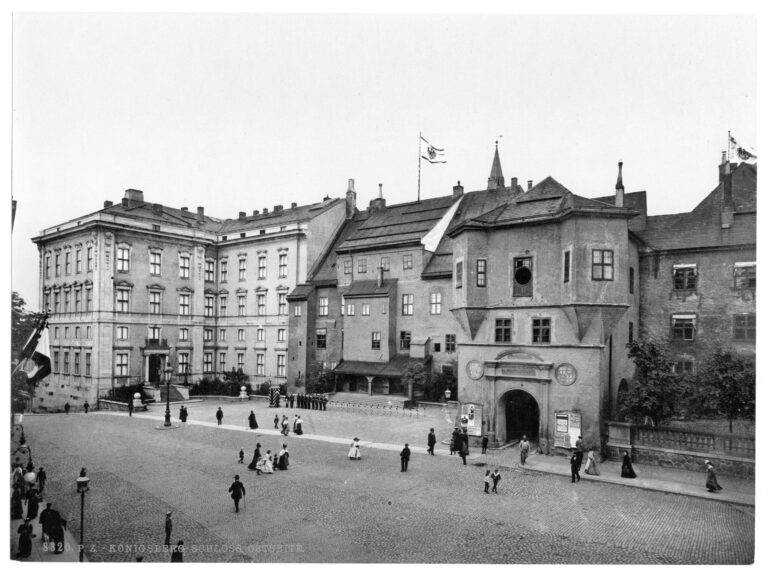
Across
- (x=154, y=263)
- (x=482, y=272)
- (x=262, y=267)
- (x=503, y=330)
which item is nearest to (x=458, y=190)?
(x=262, y=267)

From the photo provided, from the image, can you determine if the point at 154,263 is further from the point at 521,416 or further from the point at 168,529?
the point at 168,529

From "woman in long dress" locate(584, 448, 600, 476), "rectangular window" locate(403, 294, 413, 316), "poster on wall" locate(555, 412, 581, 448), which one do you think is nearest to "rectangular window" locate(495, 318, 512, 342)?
"poster on wall" locate(555, 412, 581, 448)

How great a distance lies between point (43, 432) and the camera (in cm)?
2902

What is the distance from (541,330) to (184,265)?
37087 mm

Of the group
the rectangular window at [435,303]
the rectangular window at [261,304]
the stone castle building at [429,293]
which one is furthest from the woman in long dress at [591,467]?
the rectangular window at [261,304]

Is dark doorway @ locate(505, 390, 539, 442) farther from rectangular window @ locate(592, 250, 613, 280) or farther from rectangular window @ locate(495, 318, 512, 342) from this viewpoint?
rectangular window @ locate(592, 250, 613, 280)

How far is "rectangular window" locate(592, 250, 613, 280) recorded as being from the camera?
23.4m

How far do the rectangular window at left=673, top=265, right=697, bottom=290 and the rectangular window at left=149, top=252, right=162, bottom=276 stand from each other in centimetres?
4123

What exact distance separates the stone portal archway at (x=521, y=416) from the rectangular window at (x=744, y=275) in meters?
12.5

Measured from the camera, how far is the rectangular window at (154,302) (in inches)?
1855

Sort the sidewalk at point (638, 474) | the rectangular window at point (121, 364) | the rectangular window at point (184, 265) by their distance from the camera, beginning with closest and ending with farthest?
the sidewalk at point (638, 474)
the rectangular window at point (121, 364)
the rectangular window at point (184, 265)

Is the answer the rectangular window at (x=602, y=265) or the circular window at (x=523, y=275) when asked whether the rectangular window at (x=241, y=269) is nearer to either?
the circular window at (x=523, y=275)

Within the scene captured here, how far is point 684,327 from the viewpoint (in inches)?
1156

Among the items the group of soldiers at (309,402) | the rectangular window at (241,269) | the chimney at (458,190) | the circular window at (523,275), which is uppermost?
the chimney at (458,190)
